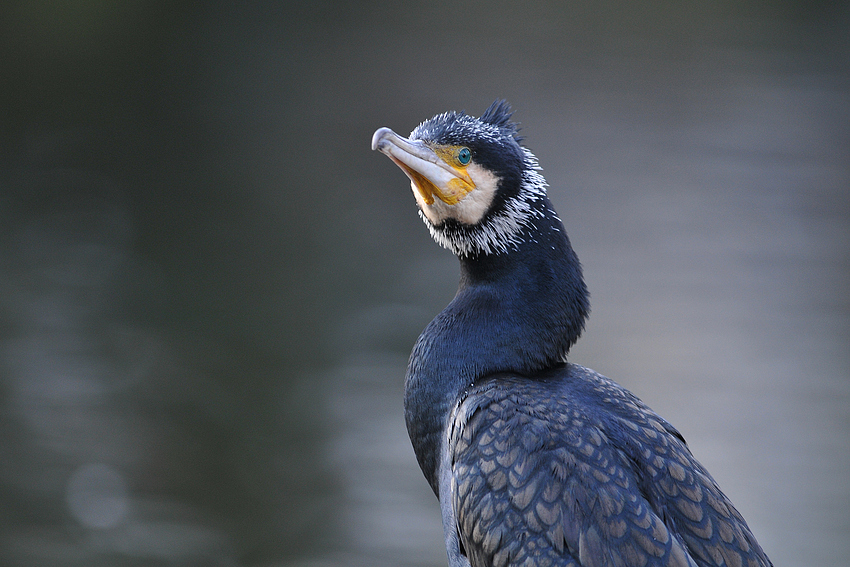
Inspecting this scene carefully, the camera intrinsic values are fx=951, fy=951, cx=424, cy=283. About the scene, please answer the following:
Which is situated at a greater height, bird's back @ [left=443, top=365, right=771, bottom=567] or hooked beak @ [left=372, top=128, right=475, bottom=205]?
hooked beak @ [left=372, top=128, right=475, bottom=205]

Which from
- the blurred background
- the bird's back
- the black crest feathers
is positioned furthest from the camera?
the blurred background

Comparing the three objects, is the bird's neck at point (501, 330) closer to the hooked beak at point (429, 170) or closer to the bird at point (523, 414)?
the bird at point (523, 414)

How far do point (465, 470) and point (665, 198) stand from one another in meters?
7.46

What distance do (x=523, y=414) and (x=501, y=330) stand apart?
1.06ft

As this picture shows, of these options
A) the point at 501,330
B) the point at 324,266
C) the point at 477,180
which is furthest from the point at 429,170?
the point at 324,266

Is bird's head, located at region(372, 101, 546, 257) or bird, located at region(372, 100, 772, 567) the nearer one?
bird, located at region(372, 100, 772, 567)

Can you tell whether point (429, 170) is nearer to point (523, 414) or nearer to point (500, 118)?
point (500, 118)

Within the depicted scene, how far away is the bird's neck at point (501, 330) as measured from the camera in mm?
2600

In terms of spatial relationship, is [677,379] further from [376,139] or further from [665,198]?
[376,139]

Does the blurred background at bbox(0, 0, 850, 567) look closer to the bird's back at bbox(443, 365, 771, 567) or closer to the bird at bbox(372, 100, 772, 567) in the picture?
the bird at bbox(372, 100, 772, 567)

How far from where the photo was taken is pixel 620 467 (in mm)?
2285

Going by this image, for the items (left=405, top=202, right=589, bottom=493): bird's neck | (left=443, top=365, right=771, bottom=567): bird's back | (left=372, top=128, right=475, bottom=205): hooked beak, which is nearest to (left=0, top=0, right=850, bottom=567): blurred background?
(left=405, top=202, right=589, bottom=493): bird's neck

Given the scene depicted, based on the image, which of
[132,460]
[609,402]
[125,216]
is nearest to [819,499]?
[609,402]

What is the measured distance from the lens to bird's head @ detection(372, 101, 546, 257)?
8.59 ft
